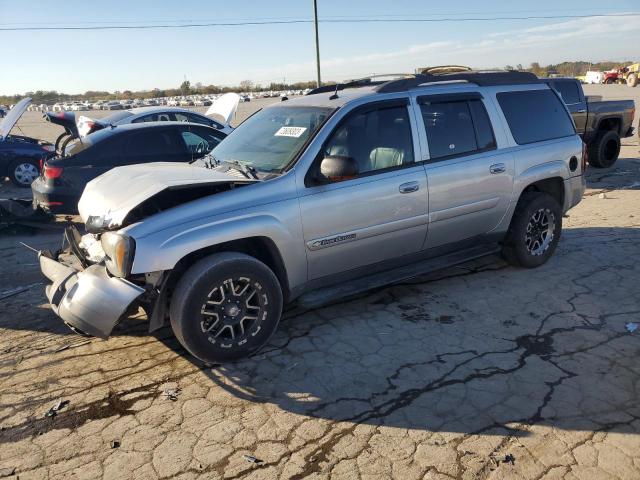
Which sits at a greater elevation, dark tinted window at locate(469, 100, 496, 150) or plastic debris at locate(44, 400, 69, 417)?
dark tinted window at locate(469, 100, 496, 150)

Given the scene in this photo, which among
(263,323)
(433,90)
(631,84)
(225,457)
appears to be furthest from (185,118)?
(631,84)

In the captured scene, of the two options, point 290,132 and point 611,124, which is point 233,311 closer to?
point 290,132

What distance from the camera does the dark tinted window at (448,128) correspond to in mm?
4477

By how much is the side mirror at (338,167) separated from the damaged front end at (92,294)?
153cm

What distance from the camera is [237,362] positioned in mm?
3738

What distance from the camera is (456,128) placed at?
467 centimetres

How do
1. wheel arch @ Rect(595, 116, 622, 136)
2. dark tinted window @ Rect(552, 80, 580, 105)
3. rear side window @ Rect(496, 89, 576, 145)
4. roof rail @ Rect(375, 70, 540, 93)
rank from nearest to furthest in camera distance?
roof rail @ Rect(375, 70, 540, 93) < rear side window @ Rect(496, 89, 576, 145) < dark tinted window @ Rect(552, 80, 580, 105) < wheel arch @ Rect(595, 116, 622, 136)

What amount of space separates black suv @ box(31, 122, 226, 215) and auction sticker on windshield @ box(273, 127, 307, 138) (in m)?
2.88

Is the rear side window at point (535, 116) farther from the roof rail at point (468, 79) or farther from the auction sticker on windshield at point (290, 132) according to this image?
the auction sticker on windshield at point (290, 132)

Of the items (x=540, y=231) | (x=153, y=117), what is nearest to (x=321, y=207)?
(x=540, y=231)

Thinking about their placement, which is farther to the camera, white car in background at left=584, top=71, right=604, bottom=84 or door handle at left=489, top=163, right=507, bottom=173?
white car in background at left=584, top=71, right=604, bottom=84

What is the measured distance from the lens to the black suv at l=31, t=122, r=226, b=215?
7.15 m

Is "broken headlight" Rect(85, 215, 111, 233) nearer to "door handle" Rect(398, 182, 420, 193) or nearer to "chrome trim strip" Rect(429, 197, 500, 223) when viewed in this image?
"door handle" Rect(398, 182, 420, 193)

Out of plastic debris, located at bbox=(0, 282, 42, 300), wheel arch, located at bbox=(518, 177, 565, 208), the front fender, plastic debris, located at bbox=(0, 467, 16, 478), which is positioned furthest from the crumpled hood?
wheel arch, located at bbox=(518, 177, 565, 208)
